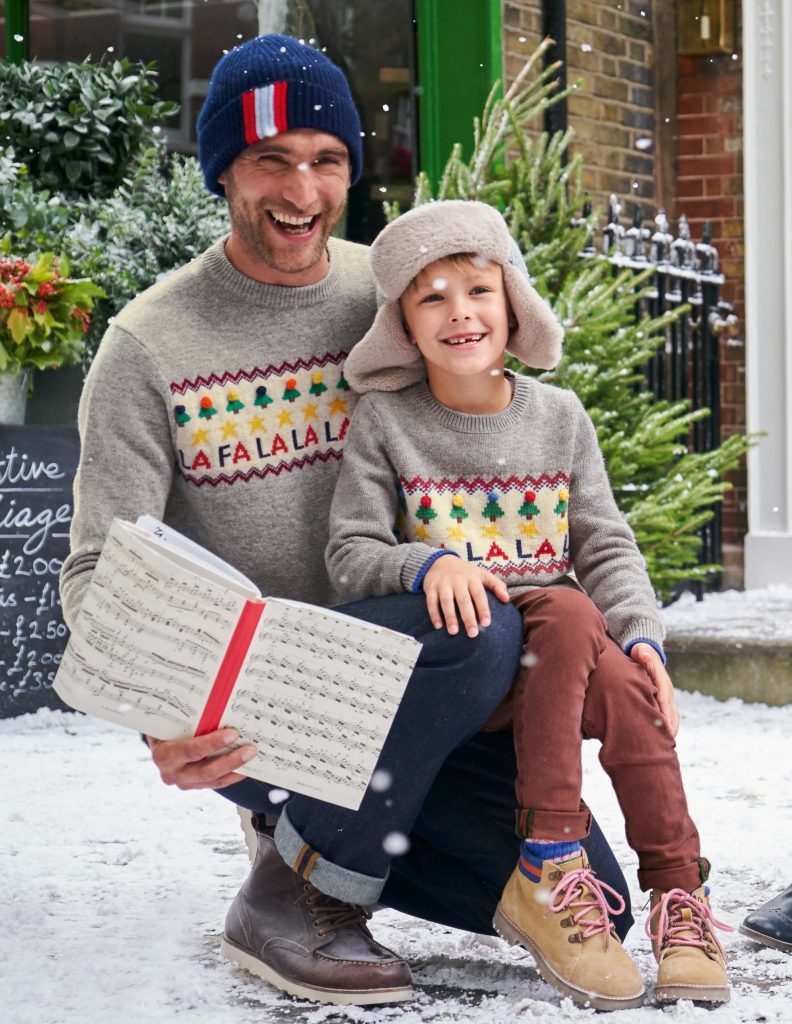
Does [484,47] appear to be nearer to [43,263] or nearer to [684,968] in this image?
[43,263]

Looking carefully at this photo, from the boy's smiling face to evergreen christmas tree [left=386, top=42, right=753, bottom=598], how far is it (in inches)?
86.3

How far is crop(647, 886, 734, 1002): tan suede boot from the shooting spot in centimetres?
233

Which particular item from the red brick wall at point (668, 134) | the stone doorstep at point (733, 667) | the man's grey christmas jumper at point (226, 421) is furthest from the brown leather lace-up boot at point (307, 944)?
the red brick wall at point (668, 134)

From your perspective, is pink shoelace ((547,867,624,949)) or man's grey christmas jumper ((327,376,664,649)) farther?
man's grey christmas jumper ((327,376,664,649))

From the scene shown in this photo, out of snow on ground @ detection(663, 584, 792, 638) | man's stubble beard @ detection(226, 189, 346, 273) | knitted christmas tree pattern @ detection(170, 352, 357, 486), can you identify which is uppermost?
man's stubble beard @ detection(226, 189, 346, 273)

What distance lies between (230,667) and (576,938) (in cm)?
69

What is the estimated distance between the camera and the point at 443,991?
8.15 ft

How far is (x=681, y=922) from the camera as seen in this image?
94.1 inches

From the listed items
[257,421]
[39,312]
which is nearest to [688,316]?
[39,312]

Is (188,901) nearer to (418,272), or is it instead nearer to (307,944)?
(307,944)

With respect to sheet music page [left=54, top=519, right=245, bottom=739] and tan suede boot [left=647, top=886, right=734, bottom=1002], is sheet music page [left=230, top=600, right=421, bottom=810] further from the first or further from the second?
tan suede boot [left=647, top=886, right=734, bottom=1002]

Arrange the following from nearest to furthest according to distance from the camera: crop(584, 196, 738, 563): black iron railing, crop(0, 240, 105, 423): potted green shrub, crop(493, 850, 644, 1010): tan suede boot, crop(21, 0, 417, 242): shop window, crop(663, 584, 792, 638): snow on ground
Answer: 1. crop(493, 850, 644, 1010): tan suede boot
2. crop(0, 240, 105, 423): potted green shrub
3. crop(663, 584, 792, 638): snow on ground
4. crop(584, 196, 738, 563): black iron railing
5. crop(21, 0, 417, 242): shop window

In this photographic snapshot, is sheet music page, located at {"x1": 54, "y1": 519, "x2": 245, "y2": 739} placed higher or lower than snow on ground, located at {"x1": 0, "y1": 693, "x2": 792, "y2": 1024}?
higher

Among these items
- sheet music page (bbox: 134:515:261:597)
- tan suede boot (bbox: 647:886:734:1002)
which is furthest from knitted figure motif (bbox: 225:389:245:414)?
Result: tan suede boot (bbox: 647:886:734:1002)
